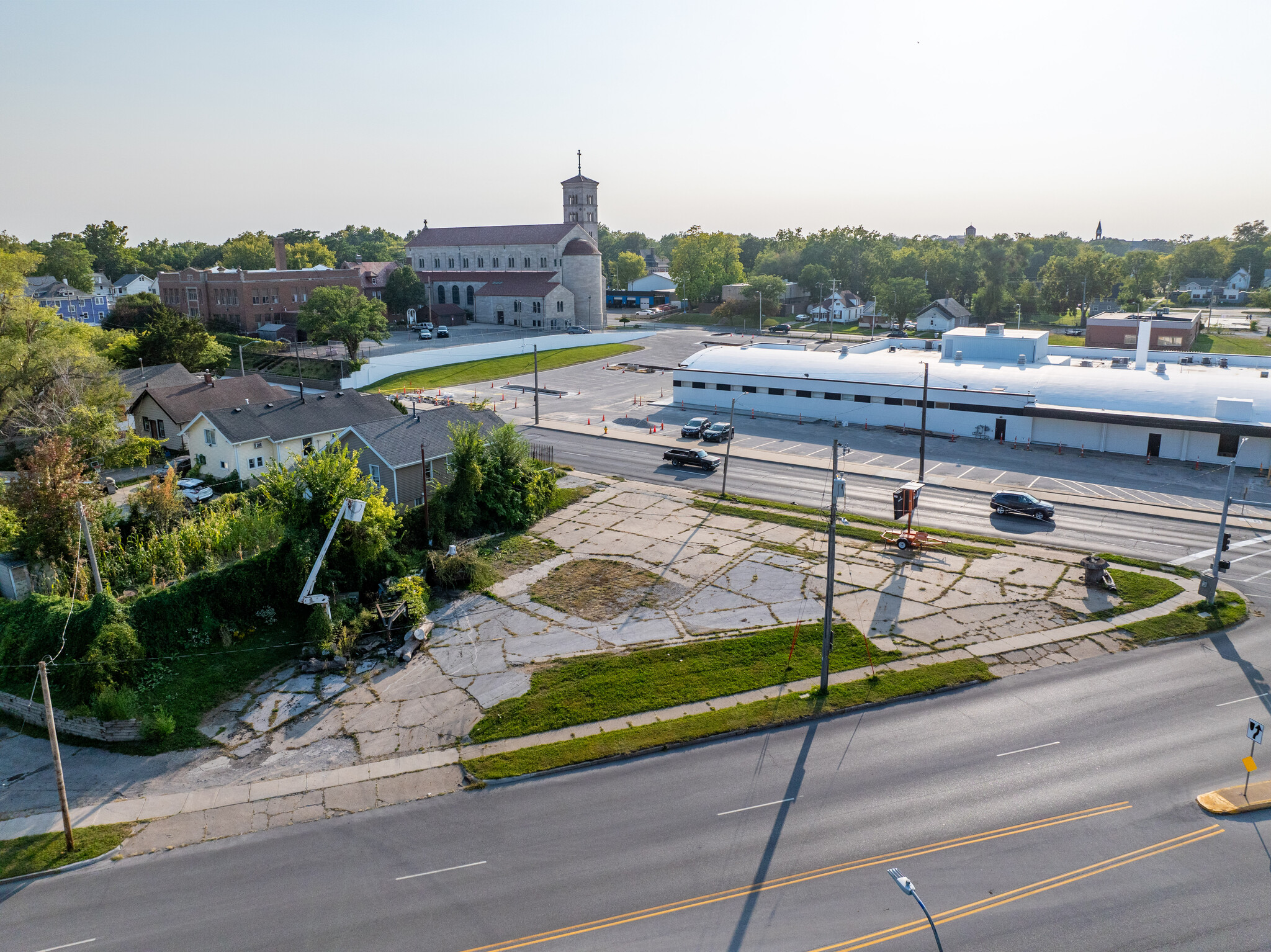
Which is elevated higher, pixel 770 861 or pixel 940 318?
pixel 940 318

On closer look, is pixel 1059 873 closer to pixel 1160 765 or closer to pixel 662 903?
A: pixel 1160 765

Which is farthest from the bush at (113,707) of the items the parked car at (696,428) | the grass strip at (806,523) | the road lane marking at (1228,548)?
the parked car at (696,428)

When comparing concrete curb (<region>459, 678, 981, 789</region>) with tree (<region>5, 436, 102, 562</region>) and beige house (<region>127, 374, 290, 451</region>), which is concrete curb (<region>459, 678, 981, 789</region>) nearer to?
tree (<region>5, 436, 102, 562</region>)

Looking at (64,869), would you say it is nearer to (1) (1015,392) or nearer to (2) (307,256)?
(1) (1015,392)

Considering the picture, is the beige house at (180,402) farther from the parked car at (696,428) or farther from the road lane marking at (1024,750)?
the road lane marking at (1024,750)

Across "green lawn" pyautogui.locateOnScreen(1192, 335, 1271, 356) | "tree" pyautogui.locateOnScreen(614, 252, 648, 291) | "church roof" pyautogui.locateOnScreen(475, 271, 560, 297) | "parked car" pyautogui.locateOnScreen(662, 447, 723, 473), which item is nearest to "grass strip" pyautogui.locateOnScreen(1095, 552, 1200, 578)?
"parked car" pyautogui.locateOnScreen(662, 447, 723, 473)

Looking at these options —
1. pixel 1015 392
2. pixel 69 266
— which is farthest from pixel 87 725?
pixel 69 266
